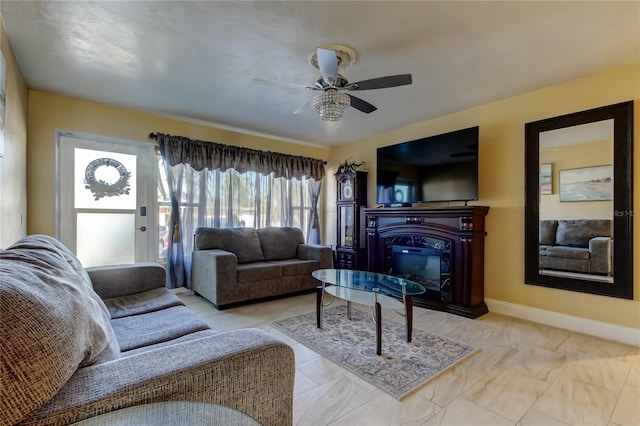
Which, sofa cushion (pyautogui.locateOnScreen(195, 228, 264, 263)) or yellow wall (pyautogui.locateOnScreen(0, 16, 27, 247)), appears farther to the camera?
sofa cushion (pyautogui.locateOnScreen(195, 228, 264, 263))

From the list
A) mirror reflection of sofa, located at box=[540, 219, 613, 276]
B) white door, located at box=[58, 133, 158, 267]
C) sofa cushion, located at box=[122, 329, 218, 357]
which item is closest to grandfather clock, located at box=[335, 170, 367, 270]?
mirror reflection of sofa, located at box=[540, 219, 613, 276]

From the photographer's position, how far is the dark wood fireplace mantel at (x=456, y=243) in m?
3.15

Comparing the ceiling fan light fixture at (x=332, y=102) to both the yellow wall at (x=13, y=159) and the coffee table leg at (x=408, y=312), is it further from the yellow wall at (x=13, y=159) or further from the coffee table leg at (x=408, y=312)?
the yellow wall at (x=13, y=159)

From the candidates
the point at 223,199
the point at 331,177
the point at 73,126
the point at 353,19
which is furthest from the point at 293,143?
the point at 353,19

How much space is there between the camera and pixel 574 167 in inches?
110

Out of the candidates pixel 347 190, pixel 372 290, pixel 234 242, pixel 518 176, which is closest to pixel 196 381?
pixel 372 290

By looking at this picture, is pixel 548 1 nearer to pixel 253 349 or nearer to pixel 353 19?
pixel 353 19

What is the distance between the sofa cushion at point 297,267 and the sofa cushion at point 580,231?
2692mm

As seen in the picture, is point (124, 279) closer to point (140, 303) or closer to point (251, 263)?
point (140, 303)

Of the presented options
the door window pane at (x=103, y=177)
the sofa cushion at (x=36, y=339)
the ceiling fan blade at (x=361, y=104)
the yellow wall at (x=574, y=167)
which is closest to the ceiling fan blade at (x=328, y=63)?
the ceiling fan blade at (x=361, y=104)

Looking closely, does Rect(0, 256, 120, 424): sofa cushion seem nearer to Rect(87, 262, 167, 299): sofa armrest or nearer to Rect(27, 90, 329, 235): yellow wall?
Rect(87, 262, 167, 299): sofa armrest

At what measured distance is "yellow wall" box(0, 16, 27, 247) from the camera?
80.2 inches

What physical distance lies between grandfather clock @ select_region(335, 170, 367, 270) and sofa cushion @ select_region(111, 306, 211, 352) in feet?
10.1

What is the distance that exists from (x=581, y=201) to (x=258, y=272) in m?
3.33
